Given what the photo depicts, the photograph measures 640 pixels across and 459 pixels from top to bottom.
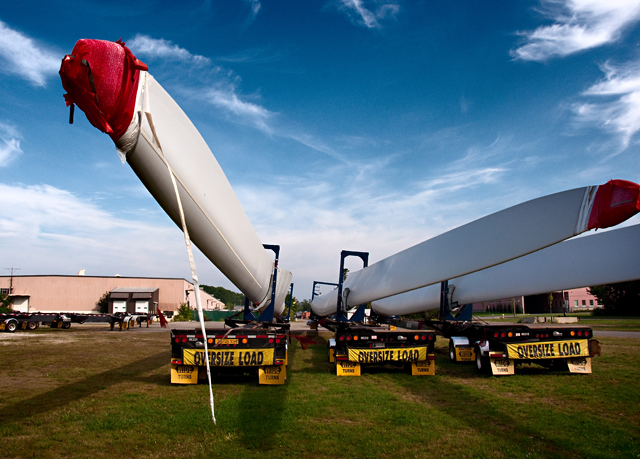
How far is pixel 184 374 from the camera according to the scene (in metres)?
7.53

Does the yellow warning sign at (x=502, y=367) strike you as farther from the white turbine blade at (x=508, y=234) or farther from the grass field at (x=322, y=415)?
the white turbine blade at (x=508, y=234)

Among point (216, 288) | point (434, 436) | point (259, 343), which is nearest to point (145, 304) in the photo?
point (259, 343)

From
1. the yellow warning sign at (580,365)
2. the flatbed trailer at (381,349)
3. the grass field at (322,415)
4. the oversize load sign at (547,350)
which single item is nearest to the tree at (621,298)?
the yellow warning sign at (580,365)

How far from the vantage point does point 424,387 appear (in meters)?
7.52

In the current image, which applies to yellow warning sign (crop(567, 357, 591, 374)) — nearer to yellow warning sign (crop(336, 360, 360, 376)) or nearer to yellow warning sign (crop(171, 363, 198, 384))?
yellow warning sign (crop(336, 360, 360, 376))

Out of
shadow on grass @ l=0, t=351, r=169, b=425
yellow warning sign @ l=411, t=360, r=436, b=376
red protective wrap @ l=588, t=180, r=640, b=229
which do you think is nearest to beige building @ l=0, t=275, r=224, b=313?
shadow on grass @ l=0, t=351, r=169, b=425

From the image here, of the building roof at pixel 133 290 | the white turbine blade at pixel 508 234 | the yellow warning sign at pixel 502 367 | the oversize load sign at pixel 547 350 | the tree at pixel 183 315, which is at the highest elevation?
the white turbine blade at pixel 508 234

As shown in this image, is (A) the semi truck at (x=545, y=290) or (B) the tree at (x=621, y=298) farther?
(B) the tree at (x=621, y=298)

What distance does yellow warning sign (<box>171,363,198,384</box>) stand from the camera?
7.48 meters

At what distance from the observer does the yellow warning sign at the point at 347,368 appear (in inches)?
342

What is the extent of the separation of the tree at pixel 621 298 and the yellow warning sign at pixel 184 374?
36.5 metres

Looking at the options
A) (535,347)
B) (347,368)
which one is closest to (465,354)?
(535,347)

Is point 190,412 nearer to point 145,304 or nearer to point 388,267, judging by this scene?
point 388,267

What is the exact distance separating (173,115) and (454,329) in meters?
10.3
